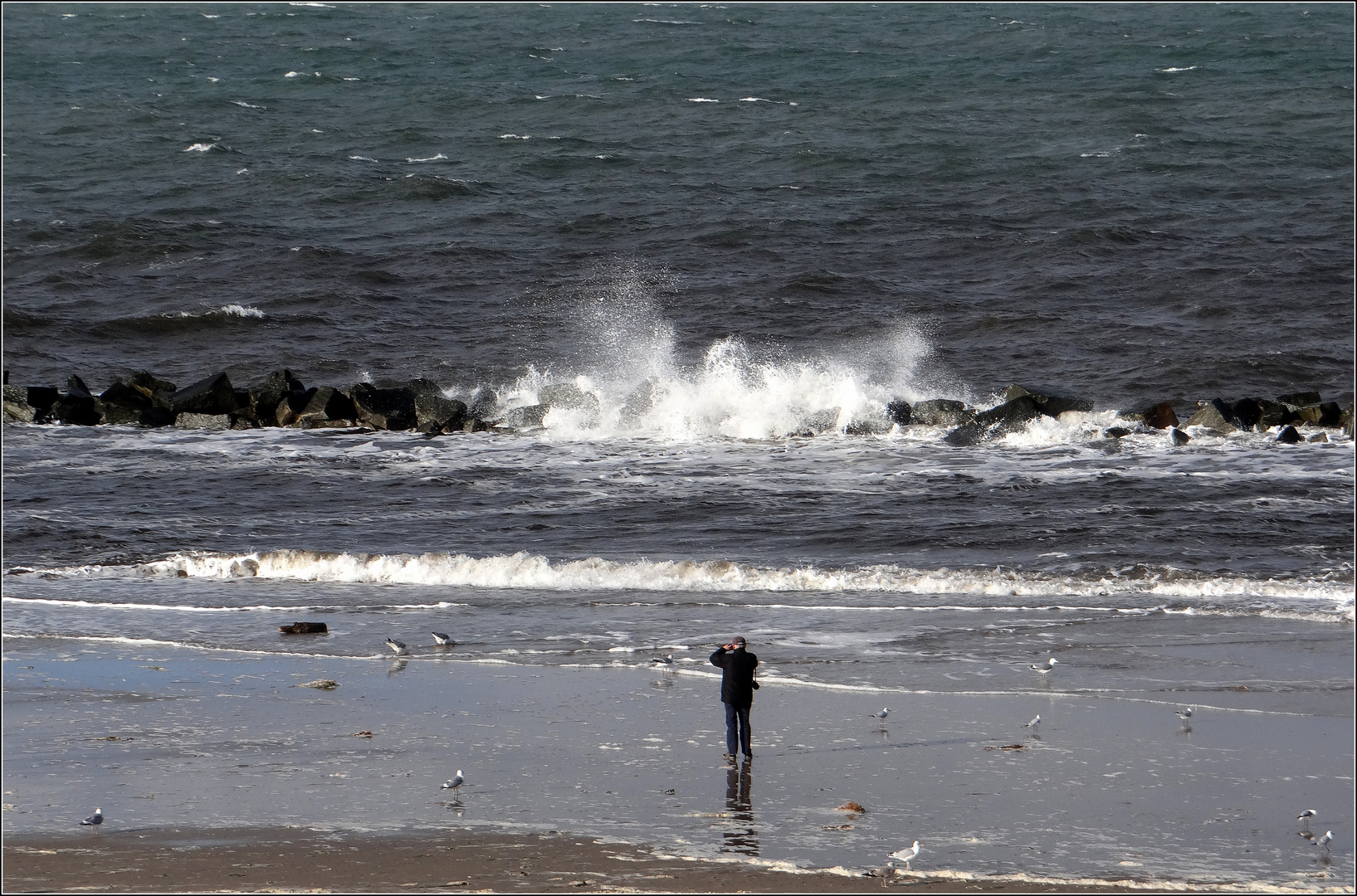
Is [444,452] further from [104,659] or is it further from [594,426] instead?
[104,659]

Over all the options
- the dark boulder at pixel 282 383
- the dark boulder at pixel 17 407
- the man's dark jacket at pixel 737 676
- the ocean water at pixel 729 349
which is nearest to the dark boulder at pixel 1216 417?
the ocean water at pixel 729 349

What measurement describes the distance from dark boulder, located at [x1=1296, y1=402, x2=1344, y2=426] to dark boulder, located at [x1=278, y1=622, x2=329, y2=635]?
14878 mm

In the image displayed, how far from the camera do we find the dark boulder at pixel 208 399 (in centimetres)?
2377

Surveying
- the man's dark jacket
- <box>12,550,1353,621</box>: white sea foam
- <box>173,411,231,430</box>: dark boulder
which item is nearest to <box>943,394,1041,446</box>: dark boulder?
<box>12,550,1353,621</box>: white sea foam

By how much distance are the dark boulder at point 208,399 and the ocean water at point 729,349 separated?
103 cm

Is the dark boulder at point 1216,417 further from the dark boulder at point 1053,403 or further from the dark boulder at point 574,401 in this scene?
the dark boulder at point 574,401

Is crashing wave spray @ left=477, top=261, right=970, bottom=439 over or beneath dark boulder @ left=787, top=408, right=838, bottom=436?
over

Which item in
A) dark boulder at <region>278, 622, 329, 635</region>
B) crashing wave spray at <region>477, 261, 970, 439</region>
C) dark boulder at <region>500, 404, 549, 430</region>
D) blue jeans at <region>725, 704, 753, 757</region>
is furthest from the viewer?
dark boulder at <region>500, 404, 549, 430</region>

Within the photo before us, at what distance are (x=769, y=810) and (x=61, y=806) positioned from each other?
4016 millimetres

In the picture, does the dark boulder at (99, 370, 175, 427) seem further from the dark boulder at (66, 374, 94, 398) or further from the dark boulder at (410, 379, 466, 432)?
the dark boulder at (410, 379, 466, 432)

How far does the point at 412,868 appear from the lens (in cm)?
733

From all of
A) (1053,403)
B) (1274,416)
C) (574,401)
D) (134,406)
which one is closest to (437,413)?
(574,401)

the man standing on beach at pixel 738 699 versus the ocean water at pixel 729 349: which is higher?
the ocean water at pixel 729 349

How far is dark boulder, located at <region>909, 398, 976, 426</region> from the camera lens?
22109 mm
